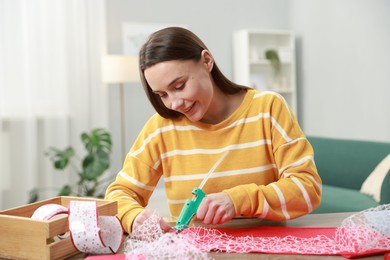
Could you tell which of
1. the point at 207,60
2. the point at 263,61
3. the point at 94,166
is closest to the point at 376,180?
the point at 94,166

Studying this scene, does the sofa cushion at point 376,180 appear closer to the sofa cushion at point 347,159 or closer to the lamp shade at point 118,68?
the sofa cushion at point 347,159

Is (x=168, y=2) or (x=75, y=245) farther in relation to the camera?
(x=168, y=2)

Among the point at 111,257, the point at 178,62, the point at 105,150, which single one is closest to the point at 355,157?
the point at 105,150

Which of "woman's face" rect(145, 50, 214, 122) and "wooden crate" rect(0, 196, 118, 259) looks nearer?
"wooden crate" rect(0, 196, 118, 259)

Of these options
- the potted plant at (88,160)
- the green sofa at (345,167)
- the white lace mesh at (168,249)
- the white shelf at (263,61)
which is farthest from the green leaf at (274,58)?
the white lace mesh at (168,249)

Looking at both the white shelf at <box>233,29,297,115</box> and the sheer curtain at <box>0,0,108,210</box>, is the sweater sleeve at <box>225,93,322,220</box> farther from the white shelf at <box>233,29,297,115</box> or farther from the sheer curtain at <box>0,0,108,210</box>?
the white shelf at <box>233,29,297,115</box>

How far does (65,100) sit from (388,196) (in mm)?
3037

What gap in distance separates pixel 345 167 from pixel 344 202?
0.70 m

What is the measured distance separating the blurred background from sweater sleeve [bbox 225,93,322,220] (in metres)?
3.27

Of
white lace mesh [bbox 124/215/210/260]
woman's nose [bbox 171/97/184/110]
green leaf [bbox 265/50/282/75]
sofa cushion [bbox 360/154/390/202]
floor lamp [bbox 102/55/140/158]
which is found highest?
green leaf [bbox 265/50/282/75]

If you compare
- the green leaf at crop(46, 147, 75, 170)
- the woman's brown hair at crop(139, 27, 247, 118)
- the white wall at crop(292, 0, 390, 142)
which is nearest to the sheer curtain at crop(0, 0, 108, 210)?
the green leaf at crop(46, 147, 75, 170)

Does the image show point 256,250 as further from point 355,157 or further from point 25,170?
point 25,170

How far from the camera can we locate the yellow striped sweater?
4.75 feet

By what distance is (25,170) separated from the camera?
445 cm
